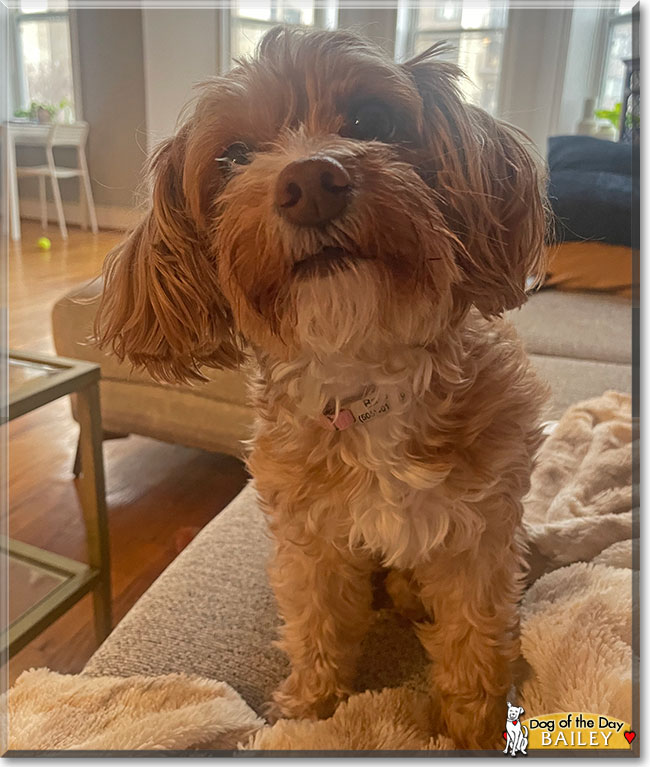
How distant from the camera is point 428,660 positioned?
936 mm

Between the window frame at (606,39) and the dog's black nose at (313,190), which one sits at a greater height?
the window frame at (606,39)

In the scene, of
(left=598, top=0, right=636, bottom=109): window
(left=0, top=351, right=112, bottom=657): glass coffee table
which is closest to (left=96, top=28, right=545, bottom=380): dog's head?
(left=0, top=351, right=112, bottom=657): glass coffee table

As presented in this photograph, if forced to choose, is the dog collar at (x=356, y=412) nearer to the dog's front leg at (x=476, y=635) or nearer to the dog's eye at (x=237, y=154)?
the dog's front leg at (x=476, y=635)

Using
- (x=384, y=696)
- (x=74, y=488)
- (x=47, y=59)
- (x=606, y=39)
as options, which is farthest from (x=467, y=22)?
(x=384, y=696)

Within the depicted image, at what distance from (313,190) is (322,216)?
24mm

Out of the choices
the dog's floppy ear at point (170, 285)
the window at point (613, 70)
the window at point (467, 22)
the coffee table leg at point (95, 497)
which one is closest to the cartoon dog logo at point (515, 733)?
the dog's floppy ear at point (170, 285)

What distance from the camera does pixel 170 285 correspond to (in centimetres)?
77

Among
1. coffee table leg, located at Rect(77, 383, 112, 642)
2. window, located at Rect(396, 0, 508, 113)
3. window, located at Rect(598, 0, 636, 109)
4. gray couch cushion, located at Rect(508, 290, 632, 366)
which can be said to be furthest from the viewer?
window, located at Rect(598, 0, 636, 109)

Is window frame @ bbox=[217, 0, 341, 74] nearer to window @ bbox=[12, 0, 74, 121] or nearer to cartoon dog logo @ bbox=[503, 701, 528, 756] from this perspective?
cartoon dog logo @ bbox=[503, 701, 528, 756]

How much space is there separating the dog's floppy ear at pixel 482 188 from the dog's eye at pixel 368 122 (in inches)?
2.1

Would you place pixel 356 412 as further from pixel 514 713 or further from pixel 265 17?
pixel 265 17

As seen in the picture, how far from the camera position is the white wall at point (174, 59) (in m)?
0.83

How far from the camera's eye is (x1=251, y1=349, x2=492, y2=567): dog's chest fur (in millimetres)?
762

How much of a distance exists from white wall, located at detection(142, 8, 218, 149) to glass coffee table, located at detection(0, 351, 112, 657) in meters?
0.54
